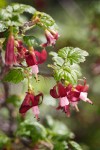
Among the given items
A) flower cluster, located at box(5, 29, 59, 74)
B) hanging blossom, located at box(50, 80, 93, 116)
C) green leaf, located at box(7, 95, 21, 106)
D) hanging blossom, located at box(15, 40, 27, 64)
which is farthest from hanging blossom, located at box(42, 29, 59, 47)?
green leaf, located at box(7, 95, 21, 106)

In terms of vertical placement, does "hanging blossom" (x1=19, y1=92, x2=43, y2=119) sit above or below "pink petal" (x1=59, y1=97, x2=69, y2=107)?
above

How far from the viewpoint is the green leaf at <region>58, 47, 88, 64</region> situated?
1847mm

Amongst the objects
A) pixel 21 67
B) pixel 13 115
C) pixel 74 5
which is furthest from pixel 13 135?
pixel 74 5

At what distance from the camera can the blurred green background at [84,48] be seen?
3468 millimetres

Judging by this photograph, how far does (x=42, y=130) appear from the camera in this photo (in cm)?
245

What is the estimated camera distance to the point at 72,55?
1.85 meters

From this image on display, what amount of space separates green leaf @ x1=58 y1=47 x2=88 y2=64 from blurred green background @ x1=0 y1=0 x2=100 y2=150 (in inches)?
33.5

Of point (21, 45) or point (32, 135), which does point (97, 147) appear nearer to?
point (32, 135)

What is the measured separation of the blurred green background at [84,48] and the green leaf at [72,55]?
0.85 metres

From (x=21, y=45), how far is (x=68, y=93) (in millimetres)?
323

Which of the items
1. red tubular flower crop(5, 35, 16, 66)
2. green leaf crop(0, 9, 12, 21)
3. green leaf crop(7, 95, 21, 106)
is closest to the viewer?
red tubular flower crop(5, 35, 16, 66)

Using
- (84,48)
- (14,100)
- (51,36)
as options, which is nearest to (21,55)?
(51,36)

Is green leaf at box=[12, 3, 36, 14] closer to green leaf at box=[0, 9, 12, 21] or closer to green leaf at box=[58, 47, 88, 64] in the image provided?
green leaf at box=[0, 9, 12, 21]

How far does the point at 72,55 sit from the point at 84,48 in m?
1.80
